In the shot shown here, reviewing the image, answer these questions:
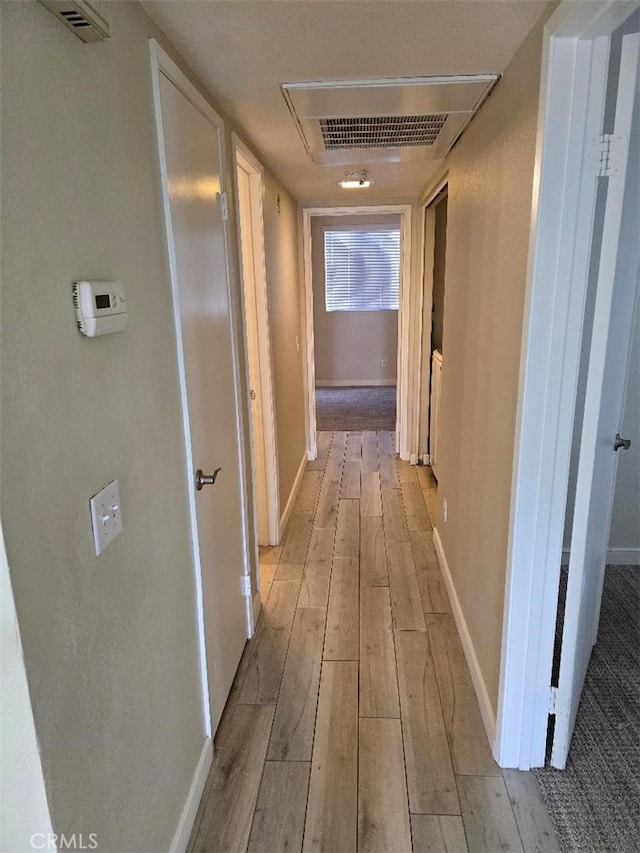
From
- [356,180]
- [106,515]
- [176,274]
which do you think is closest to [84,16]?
[176,274]

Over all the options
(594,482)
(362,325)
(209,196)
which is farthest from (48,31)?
(362,325)

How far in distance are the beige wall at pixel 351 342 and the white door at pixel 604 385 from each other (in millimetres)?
6191

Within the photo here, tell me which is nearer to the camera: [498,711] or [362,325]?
[498,711]

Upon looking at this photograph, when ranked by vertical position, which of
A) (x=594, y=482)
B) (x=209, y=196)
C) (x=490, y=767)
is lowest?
(x=490, y=767)

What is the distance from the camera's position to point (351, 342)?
7.94 m

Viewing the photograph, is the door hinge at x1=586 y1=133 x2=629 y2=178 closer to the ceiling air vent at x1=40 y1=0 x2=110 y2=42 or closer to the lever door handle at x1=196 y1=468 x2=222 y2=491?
the ceiling air vent at x1=40 y1=0 x2=110 y2=42

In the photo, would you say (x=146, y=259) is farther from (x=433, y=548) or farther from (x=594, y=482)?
(x=433, y=548)

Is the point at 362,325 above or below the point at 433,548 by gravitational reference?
above

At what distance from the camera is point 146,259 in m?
1.29

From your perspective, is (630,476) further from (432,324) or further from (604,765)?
(432,324)

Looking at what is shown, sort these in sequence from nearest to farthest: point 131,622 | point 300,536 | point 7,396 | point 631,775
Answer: point 7,396 < point 131,622 < point 631,775 < point 300,536

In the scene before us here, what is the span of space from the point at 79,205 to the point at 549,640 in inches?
66.0

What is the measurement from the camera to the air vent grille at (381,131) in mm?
2107

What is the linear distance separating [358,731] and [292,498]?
205 centimetres
